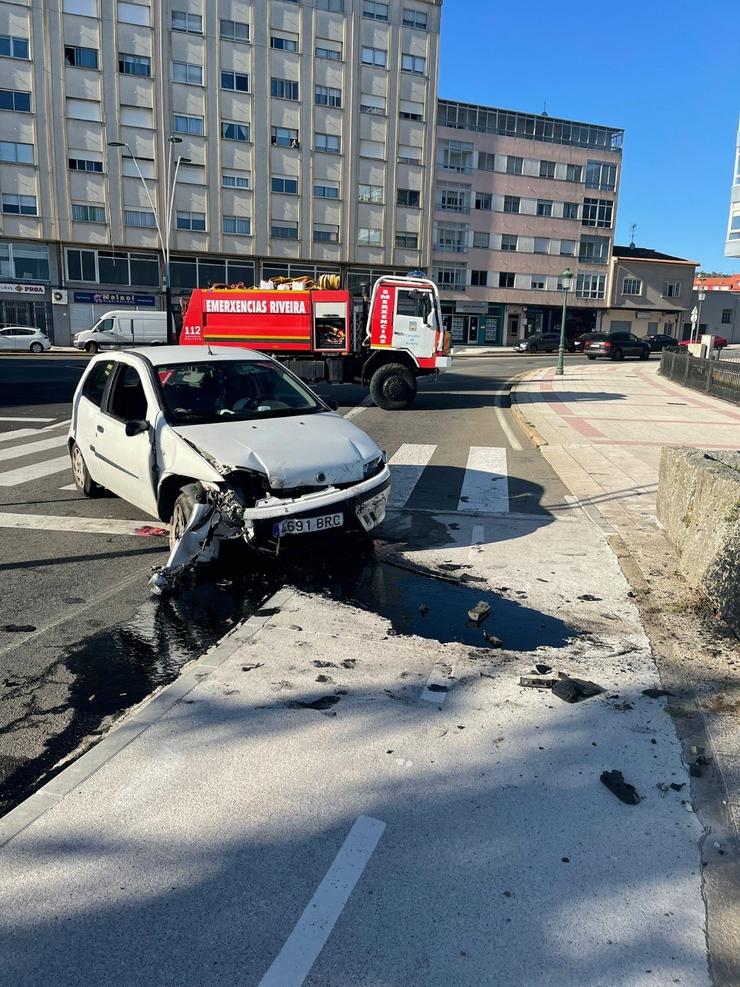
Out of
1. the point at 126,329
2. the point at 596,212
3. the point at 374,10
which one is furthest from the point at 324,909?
the point at 596,212

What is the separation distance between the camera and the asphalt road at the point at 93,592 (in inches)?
142

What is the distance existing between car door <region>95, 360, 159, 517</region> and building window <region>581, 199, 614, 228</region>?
65.8 meters

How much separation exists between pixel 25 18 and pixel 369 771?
5320cm

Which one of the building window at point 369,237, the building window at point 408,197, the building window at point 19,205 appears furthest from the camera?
the building window at point 408,197

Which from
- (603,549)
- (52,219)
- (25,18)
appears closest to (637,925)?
(603,549)

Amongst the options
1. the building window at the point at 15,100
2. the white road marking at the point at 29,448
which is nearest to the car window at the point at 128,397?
the white road marking at the point at 29,448

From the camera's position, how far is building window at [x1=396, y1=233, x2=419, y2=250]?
176 feet

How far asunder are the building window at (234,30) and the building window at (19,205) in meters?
16.2

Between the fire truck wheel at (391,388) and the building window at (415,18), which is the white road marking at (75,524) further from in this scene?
the building window at (415,18)

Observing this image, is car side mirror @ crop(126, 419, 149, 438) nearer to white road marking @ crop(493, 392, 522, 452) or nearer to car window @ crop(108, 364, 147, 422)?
car window @ crop(108, 364, 147, 422)

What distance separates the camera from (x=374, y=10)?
167 ft

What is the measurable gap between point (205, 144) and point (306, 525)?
48858mm

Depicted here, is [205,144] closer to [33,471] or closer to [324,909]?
[33,471]

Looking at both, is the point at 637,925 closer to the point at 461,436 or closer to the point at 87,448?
the point at 87,448
